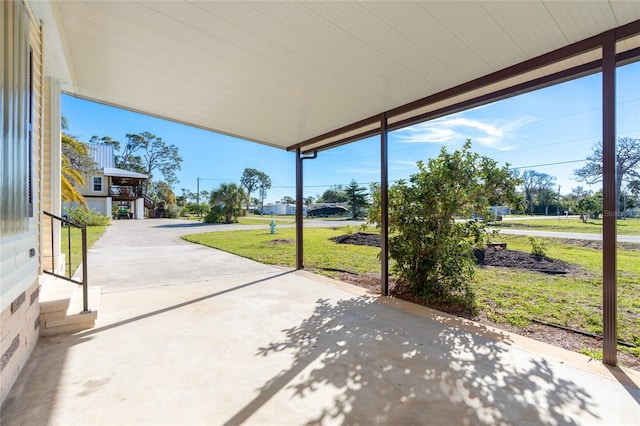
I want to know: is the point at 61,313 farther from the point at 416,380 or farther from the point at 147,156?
the point at 147,156

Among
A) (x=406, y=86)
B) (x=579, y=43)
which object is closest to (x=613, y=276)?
Answer: (x=579, y=43)

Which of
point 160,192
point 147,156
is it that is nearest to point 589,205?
point 160,192

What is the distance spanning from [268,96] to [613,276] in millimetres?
4078

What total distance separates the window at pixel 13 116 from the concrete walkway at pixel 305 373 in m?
1.21

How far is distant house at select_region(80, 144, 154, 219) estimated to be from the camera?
21344 mm

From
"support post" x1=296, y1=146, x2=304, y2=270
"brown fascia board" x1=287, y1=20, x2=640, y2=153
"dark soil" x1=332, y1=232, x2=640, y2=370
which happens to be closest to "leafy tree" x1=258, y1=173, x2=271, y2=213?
"support post" x1=296, y1=146, x2=304, y2=270

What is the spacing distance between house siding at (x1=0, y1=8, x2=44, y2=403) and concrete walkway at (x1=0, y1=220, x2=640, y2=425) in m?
0.15

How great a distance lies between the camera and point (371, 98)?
12.8 feet

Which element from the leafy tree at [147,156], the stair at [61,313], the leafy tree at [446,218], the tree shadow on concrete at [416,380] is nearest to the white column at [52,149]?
the stair at [61,313]

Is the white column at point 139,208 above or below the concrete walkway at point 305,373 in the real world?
above

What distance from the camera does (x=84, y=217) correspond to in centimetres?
1658

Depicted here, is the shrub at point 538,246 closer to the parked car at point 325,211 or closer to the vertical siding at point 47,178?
the vertical siding at point 47,178

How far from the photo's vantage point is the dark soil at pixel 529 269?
2.82 m

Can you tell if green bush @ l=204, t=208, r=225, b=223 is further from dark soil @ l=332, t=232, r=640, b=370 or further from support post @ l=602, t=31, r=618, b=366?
support post @ l=602, t=31, r=618, b=366
